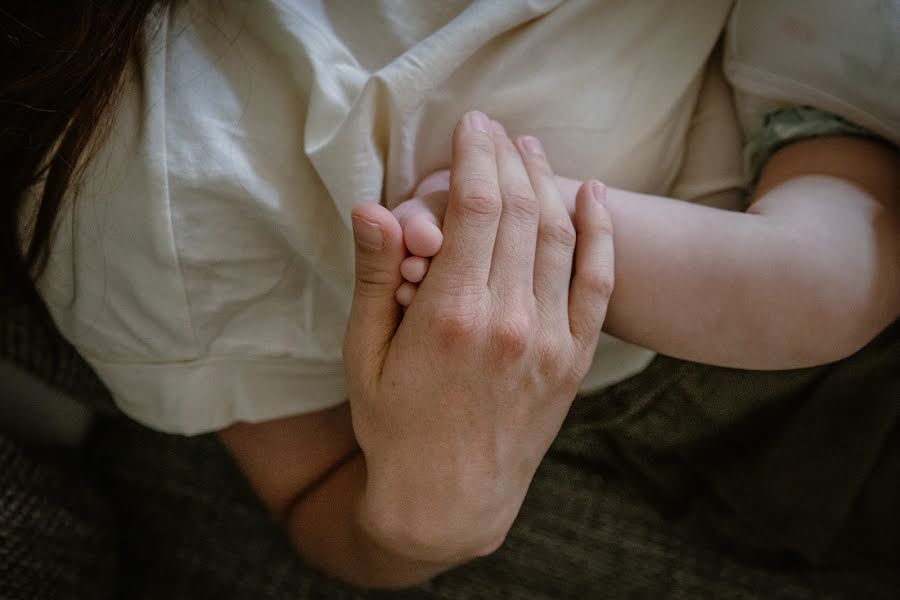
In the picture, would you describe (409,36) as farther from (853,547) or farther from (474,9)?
(853,547)

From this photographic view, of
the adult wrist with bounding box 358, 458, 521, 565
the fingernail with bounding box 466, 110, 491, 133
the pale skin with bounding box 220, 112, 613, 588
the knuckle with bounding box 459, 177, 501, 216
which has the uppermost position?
the fingernail with bounding box 466, 110, 491, 133

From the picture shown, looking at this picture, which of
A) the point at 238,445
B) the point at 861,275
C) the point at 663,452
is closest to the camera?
the point at 861,275

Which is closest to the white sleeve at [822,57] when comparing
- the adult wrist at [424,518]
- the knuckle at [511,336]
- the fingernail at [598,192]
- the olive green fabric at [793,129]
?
the olive green fabric at [793,129]

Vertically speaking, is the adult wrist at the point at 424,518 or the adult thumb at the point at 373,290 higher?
the adult thumb at the point at 373,290

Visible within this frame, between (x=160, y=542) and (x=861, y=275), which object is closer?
(x=861, y=275)

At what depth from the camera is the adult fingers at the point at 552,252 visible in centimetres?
46

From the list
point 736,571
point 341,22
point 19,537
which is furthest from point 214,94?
point 736,571

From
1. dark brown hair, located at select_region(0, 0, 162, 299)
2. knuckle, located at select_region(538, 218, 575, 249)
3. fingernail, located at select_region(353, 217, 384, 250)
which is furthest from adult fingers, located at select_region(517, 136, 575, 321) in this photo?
dark brown hair, located at select_region(0, 0, 162, 299)

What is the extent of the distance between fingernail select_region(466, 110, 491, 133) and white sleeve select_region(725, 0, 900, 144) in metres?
0.20

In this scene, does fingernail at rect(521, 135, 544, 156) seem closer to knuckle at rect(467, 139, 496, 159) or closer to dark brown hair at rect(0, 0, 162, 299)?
knuckle at rect(467, 139, 496, 159)

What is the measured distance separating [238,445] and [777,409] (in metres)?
0.49

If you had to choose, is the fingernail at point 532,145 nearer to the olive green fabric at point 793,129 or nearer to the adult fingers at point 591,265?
the adult fingers at point 591,265

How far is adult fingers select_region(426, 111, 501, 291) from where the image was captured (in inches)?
16.9

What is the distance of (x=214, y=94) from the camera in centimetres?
47
